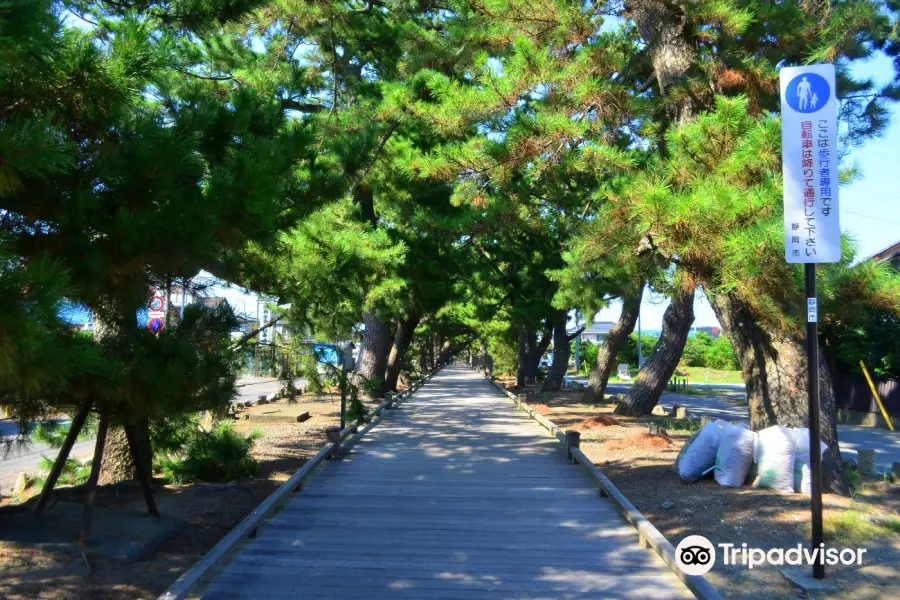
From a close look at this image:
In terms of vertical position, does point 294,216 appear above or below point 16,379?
above

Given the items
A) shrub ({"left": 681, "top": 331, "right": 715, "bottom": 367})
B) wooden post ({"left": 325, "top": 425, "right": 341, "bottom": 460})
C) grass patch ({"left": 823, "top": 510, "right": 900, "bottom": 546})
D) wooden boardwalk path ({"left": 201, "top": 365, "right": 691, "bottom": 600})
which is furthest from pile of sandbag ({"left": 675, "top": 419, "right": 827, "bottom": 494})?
shrub ({"left": 681, "top": 331, "right": 715, "bottom": 367})

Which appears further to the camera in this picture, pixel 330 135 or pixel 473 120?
pixel 330 135

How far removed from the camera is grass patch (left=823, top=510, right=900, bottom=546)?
5.04 meters

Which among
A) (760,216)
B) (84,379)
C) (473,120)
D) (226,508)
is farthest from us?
(473,120)

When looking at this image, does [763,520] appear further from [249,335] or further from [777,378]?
[249,335]

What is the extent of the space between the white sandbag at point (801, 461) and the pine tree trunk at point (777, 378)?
0.46ft

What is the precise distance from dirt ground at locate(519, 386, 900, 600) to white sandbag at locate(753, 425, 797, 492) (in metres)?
0.12

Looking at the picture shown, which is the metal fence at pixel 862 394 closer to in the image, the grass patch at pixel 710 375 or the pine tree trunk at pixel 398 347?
the pine tree trunk at pixel 398 347

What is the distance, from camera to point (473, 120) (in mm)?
7961

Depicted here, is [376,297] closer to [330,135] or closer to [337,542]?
[330,135]

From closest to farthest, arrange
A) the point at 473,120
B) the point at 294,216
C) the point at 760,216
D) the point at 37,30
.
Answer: the point at 37,30 < the point at 760,216 < the point at 294,216 < the point at 473,120

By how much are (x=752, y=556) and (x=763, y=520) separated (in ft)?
2.48

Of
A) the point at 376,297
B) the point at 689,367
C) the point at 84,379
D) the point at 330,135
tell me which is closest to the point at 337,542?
the point at 84,379

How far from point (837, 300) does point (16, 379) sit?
20.2 feet
